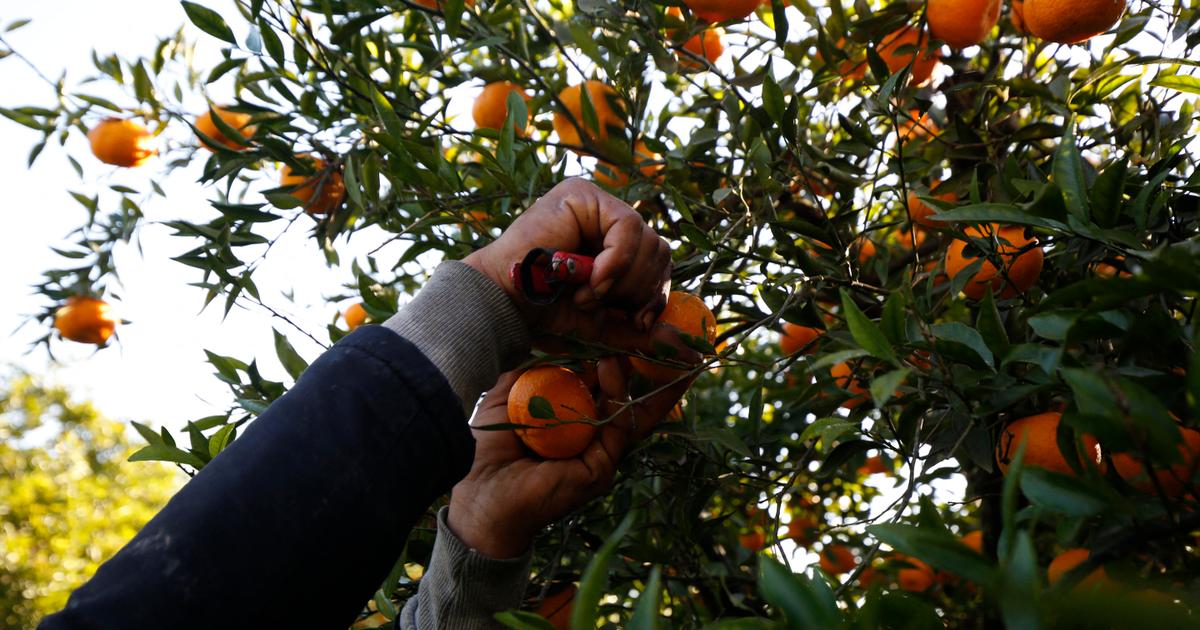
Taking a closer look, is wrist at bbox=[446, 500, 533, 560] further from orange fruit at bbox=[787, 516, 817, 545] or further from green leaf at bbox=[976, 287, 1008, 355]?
orange fruit at bbox=[787, 516, 817, 545]

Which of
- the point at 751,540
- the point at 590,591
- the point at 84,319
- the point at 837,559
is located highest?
the point at 84,319

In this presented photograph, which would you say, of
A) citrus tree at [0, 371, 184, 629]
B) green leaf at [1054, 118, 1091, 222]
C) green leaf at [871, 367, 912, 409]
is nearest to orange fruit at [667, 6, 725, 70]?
green leaf at [1054, 118, 1091, 222]

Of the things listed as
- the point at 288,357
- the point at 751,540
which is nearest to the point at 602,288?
the point at 288,357

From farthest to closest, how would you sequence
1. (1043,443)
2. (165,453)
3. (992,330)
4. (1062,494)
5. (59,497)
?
(59,497) → (165,453) → (1043,443) → (992,330) → (1062,494)

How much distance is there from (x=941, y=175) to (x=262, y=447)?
118 centimetres

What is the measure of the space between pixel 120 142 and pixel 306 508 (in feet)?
4.62

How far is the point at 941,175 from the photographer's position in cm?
148

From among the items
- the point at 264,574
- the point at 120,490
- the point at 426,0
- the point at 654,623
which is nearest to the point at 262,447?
the point at 264,574

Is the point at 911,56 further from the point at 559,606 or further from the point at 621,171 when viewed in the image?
the point at 559,606

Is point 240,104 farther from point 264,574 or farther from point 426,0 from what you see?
point 264,574

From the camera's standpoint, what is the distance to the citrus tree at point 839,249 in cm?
55

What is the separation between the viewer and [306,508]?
2.44ft

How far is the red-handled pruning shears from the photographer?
34.3 inches

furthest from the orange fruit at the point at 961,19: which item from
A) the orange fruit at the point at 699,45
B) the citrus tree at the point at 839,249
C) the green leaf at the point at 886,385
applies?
the green leaf at the point at 886,385
